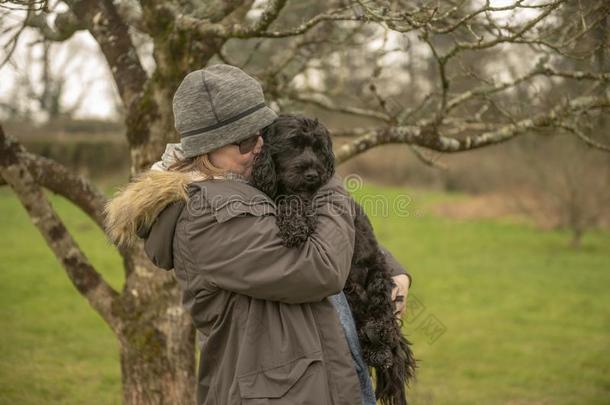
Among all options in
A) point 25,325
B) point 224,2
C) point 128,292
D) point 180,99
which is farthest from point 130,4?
point 25,325

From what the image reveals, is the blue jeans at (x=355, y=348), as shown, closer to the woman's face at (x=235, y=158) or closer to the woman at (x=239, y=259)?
the woman at (x=239, y=259)

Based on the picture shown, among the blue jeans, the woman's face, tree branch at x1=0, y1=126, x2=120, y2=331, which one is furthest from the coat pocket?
tree branch at x1=0, y1=126, x2=120, y2=331

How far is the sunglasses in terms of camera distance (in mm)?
2516

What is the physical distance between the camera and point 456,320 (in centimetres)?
989

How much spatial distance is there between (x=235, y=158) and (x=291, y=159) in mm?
231

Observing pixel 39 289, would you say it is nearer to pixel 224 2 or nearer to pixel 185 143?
pixel 224 2

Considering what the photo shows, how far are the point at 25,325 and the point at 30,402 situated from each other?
3312mm

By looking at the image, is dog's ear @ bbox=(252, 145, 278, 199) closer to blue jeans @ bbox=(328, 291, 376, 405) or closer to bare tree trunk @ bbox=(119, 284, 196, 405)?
blue jeans @ bbox=(328, 291, 376, 405)

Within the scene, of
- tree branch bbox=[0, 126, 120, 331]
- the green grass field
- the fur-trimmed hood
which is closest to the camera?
the fur-trimmed hood

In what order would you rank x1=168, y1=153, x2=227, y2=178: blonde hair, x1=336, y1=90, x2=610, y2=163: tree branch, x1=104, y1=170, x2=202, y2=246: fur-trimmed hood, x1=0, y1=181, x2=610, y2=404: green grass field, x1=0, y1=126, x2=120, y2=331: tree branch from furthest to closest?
1. x1=0, y1=181, x2=610, y2=404: green grass field
2. x1=336, y1=90, x2=610, y2=163: tree branch
3. x1=0, y1=126, x2=120, y2=331: tree branch
4. x1=168, y1=153, x2=227, y2=178: blonde hair
5. x1=104, y1=170, x2=202, y2=246: fur-trimmed hood

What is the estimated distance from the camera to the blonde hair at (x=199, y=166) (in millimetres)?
2457

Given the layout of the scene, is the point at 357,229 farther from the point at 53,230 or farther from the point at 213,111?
the point at 53,230

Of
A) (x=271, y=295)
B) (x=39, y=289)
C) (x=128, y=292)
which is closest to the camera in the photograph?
(x=271, y=295)

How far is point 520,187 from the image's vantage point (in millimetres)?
17609
